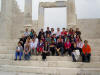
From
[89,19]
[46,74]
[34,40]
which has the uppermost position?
[89,19]

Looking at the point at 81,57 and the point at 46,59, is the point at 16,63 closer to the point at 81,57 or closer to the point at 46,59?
the point at 46,59

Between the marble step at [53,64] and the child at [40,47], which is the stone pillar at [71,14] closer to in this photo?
the child at [40,47]

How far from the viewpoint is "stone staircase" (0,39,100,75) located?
886 cm

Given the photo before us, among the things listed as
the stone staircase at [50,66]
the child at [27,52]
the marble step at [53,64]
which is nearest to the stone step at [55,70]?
the stone staircase at [50,66]

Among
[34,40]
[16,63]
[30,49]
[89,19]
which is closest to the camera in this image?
[16,63]

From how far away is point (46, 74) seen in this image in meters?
8.92

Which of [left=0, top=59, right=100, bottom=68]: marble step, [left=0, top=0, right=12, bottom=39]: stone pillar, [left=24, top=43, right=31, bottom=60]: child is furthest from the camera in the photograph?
[left=0, top=0, right=12, bottom=39]: stone pillar

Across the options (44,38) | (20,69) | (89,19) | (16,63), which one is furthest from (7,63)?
(89,19)

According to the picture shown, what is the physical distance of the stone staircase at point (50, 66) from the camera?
886 cm

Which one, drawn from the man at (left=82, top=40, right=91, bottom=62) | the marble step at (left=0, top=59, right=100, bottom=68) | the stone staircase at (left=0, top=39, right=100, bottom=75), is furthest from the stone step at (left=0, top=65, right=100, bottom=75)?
the man at (left=82, top=40, right=91, bottom=62)

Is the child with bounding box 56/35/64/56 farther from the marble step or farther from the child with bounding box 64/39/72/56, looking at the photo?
the marble step

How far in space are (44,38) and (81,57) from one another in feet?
10.0

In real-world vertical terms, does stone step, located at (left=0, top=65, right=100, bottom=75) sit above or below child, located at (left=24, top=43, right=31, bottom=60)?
below

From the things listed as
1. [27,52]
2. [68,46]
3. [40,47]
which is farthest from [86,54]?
[27,52]
